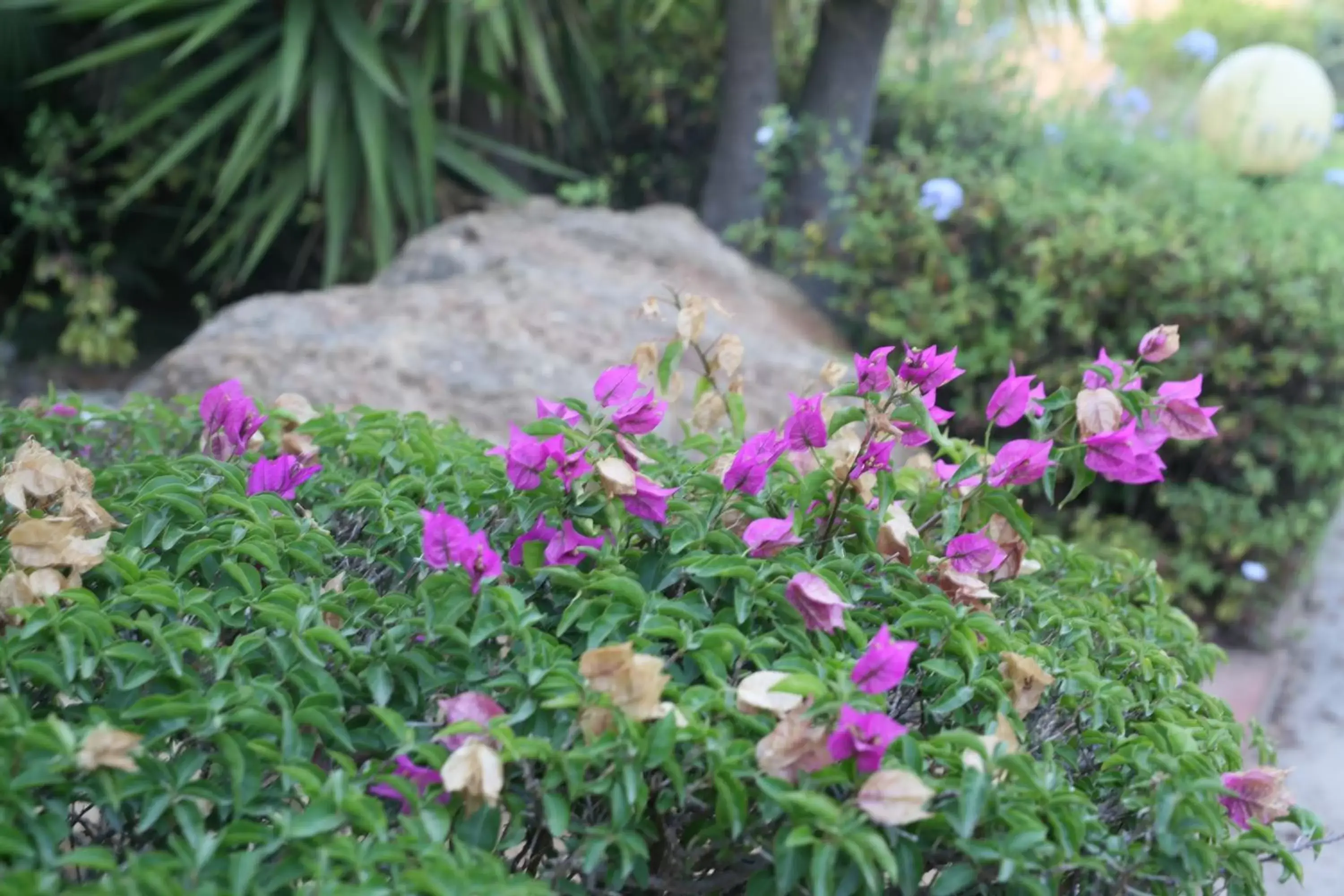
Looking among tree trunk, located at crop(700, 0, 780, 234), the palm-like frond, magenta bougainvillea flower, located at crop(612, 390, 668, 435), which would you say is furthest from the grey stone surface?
the palm-like frond

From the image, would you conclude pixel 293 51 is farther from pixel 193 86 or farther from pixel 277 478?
pixel 277 478

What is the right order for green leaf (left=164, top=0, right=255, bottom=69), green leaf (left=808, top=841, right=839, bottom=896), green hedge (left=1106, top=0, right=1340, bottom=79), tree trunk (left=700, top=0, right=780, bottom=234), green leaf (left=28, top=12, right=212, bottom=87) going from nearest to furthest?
green leaf (left=808, top=841, right=839, bottom=896)
green leaf (left=164, top=0, right=255, bottom=69)
green leaf (left=28, top=12, right=212, bottom=87)
tree trunk (left=700, top=0, right=780, bottom=234)
green hedge (left=1106, top=0, right=1340, bottom=79)

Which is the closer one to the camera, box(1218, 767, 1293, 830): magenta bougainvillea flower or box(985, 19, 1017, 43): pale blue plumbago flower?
box(1218, 767, 1293, 830): magenta bougainvillea flower

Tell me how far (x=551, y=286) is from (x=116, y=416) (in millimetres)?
1715

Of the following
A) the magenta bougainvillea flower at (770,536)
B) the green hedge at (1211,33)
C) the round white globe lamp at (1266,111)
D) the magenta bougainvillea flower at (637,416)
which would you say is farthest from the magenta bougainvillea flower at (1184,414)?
the green hedge at (1211,33)

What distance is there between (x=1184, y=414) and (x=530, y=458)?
712 mm

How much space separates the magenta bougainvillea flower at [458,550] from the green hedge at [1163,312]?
8.24 feet

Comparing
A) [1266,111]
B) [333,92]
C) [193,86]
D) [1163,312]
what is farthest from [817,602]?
[1266,111]

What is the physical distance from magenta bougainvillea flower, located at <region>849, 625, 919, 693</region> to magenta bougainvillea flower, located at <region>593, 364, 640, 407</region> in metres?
0.39

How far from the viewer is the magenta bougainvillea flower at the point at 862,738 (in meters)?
1.06

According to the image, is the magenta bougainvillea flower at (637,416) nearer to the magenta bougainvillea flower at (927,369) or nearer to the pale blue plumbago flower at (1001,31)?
the magenta bougainvillea flower at (927,369)

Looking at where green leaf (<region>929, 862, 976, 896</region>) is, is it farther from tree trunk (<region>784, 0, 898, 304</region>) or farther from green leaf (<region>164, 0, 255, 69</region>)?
green leaf (<region>164, 0, 255, 69</region>)

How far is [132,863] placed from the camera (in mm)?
943

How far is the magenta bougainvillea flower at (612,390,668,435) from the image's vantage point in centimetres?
133
